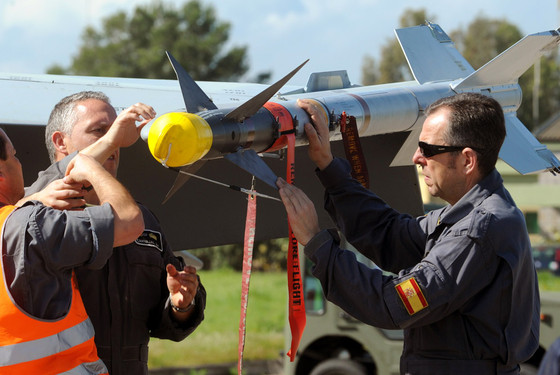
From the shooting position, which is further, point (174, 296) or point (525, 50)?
point (525, 50)

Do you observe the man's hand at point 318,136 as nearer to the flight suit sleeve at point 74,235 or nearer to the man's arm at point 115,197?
the man's arm at point 115,197

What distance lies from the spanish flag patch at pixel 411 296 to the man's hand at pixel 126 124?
1172 millimetres

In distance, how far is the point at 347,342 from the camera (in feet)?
33.7

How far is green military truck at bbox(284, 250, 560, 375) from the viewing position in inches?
382

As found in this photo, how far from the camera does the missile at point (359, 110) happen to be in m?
2.79

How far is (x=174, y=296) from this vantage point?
3207 millimetres

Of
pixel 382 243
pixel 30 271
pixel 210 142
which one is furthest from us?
pixel 382 243

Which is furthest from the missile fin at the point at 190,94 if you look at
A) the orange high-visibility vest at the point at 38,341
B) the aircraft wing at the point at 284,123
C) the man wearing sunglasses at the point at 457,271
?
the orange high-visibility vest at the point at 38,341

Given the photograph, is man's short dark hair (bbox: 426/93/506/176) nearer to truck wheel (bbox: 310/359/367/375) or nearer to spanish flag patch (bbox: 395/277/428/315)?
spanish flag patch (bbox: 395/277/428/315)

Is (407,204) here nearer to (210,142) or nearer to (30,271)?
(210,142)

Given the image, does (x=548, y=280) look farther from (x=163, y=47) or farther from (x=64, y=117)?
(x=163, y=47)

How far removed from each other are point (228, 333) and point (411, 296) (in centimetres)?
1257

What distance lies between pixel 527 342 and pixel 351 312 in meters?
0.72

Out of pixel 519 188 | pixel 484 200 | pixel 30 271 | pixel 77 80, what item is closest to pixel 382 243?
pixel 484 200
